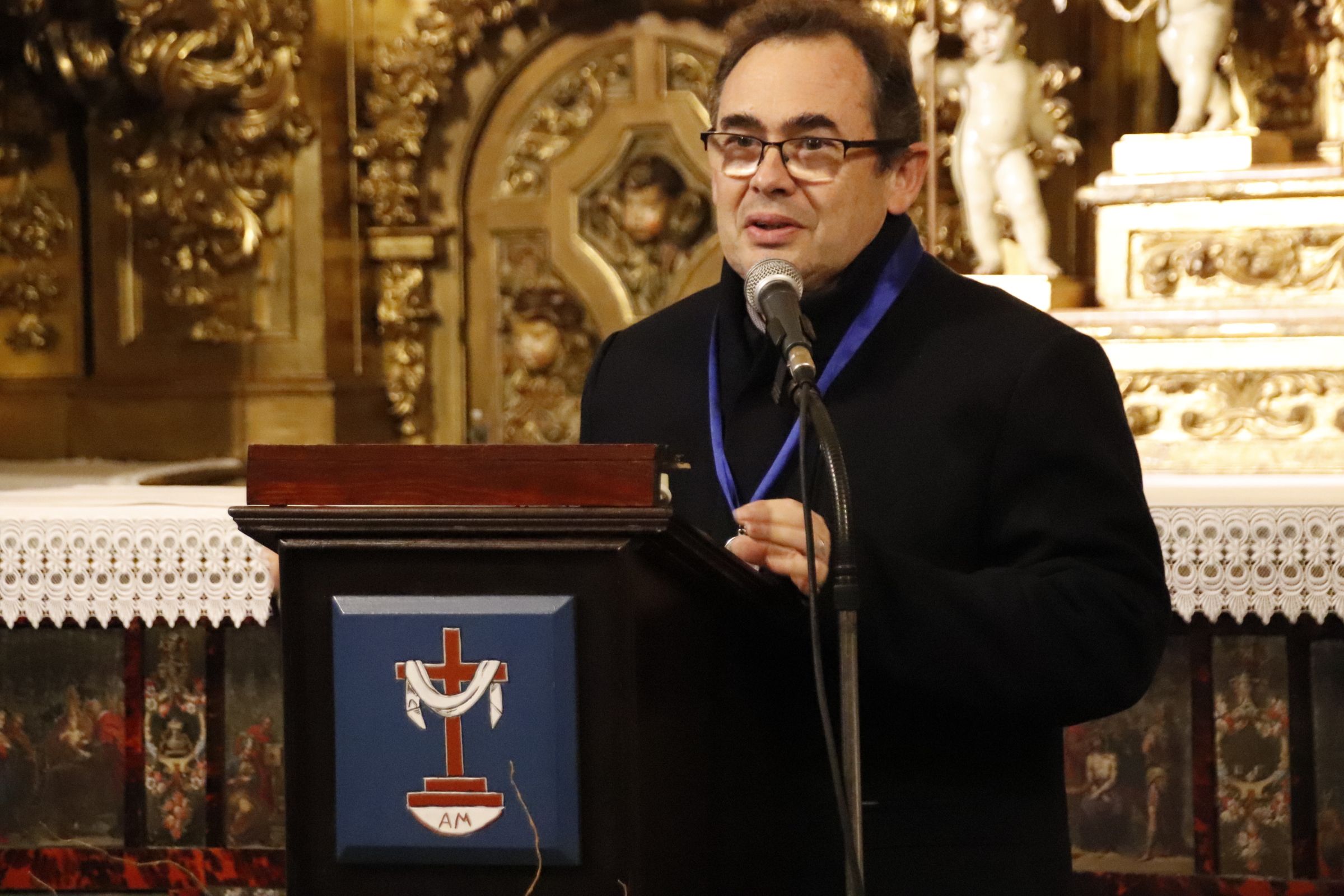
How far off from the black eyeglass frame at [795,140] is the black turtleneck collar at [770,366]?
108mm

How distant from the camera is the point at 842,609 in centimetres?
148

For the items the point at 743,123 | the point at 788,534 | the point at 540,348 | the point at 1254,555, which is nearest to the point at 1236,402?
the point at 1254,555

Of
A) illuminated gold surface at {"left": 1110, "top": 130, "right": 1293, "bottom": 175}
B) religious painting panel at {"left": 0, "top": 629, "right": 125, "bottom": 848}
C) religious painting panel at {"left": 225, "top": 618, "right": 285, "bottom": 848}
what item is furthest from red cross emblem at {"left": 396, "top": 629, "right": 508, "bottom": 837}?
illuminated gold surface at {"left": 1110, "top": 130, "right": 1293, "bottom": 175}

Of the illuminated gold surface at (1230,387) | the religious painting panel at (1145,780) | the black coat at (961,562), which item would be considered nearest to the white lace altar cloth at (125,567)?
the religious painting panel at (1145,780)

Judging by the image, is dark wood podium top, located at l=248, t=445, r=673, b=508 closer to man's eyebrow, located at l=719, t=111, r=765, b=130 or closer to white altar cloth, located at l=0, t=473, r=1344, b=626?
man's eyebrow, located at l=719, t=111, r=765, b=130

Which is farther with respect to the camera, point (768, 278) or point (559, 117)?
point (559, 117)

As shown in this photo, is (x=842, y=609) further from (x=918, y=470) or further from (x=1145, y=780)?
(x=1145, y=780)

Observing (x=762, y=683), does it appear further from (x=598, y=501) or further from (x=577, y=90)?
(x=577, y=90)

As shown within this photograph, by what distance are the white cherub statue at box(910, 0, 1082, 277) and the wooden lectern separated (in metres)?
3.97

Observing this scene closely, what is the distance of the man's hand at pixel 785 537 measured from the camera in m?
1.54

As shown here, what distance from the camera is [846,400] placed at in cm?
198

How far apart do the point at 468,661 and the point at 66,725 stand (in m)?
3.09

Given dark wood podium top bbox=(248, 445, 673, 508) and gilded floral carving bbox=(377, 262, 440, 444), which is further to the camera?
gilded floral carving bbox=(377, 262, 440, 444)

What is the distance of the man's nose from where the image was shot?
190 cm
